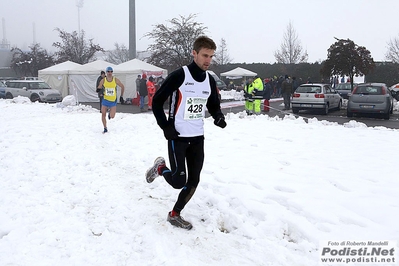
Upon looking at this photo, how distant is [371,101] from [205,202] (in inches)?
559

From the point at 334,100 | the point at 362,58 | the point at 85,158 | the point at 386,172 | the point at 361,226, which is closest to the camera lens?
the point at 361,226

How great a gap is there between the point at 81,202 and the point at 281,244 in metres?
2.56

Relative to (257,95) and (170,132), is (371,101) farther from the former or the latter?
(170,132)

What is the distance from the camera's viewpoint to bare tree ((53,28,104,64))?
47.3 metres

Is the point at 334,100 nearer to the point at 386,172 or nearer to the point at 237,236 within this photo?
the point at 386,172

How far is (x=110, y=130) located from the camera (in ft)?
34.3

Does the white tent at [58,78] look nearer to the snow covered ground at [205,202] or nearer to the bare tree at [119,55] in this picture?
the snow covered ground at [205,202]

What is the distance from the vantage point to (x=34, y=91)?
23.6m

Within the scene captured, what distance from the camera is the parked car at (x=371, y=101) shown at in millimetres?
16547

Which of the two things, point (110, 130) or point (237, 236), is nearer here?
point (237, 236)

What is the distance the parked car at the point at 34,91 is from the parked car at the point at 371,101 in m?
17.2

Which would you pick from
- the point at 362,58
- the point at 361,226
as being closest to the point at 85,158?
the point at 361,226

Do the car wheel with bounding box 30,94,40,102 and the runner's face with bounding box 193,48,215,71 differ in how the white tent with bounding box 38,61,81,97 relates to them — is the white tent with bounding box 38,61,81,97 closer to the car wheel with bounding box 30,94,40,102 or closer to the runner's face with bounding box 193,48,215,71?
the car wheel with bounding box 30,94,40,102

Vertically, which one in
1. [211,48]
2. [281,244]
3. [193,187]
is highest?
[211,48]
